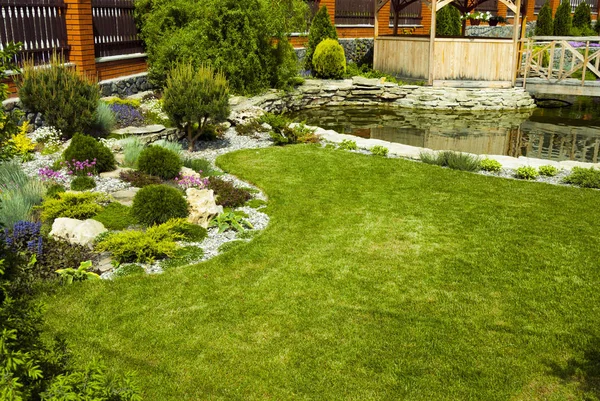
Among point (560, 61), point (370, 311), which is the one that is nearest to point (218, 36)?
point (560, 61)

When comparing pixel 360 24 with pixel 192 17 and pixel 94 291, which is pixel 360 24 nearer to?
pixel 192 17

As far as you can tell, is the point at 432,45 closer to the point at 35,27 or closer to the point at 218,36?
the point at 218,36

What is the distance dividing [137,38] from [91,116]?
658 cm

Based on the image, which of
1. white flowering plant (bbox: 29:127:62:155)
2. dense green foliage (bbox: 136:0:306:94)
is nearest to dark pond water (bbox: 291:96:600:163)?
dense green foliage (bbox: 136:0:306:94)

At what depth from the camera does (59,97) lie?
9.91 meters

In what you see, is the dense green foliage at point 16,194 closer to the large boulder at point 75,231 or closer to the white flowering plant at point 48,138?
the large boulder at point 75,231

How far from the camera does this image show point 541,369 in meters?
4.32

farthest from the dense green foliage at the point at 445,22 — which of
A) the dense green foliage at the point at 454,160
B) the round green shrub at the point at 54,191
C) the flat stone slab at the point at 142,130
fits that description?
the round green shrub at the point at 54,191

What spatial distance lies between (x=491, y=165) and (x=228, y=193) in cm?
499

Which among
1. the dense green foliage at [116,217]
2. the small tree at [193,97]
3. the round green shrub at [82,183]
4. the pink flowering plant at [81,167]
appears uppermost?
the small tree at [193,97]

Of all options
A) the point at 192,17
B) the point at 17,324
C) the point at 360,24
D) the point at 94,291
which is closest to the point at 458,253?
the point at 94,291

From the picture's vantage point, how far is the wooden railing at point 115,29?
1420 cm

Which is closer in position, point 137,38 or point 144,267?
point 144,267

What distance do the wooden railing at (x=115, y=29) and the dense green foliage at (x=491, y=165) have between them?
995 cm
